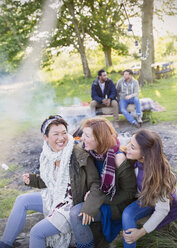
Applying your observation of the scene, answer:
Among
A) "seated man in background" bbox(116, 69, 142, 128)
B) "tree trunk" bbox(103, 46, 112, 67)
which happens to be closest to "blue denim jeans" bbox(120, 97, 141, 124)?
"seated man in background" bbox(116, 69, 142, 128)

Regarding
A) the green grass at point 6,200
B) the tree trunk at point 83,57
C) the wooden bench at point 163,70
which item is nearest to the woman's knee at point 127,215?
the green grass at point 6,200

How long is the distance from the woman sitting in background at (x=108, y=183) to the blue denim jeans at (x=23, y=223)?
23cm

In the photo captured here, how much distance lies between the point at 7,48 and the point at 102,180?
492 inches

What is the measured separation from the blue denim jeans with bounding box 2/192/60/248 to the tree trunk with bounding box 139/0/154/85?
393 inches

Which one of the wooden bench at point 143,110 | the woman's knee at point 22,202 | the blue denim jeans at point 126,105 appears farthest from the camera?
the wooden bench at point 143,110

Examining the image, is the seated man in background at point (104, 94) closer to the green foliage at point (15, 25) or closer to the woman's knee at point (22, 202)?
the woman's knee at point (22, 202)

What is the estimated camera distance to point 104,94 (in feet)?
21.7

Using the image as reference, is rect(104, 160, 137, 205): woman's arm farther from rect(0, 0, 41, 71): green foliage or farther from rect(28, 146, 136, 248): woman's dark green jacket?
rect(0, 0, 41, 71): green foliage

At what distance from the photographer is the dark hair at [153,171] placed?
1.88 metres

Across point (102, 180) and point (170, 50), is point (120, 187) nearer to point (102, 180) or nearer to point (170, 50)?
point (102, 180)

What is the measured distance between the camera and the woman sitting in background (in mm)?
1985

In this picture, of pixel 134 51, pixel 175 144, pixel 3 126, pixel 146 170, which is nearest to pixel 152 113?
pixel 175 144

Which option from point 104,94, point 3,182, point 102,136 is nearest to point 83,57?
point 104,94

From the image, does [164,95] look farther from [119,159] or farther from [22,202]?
[22,202]
